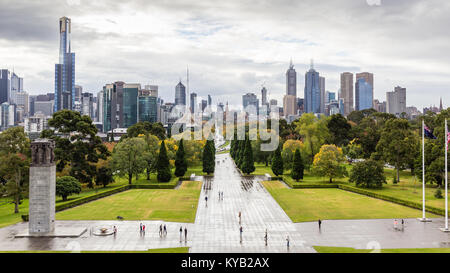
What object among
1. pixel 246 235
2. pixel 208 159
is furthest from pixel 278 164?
pixel 246 235

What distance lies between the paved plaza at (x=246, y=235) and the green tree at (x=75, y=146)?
60.4 feet

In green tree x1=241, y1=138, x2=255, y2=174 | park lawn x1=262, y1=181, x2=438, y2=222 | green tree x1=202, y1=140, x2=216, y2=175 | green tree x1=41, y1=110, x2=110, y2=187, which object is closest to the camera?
park lawn x1=262, y1=181, x2=438, y2=222

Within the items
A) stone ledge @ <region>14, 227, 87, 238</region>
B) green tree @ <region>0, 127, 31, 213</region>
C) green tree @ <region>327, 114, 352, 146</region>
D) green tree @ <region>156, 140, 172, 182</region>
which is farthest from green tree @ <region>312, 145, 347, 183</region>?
green tree @ <region>0, 127, 31, 213</region>

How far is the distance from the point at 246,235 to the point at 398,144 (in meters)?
41.6

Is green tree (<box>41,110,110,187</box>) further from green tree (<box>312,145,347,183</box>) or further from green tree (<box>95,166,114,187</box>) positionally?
green tree (<box>312,145,347,183</box>)

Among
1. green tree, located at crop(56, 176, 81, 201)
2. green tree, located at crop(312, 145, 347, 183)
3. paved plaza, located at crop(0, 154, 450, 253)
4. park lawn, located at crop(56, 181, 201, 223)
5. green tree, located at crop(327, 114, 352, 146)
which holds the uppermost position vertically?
green tree, located at crop(327, 114, 352, 146)

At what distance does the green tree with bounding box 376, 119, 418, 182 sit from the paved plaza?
27.4 meters

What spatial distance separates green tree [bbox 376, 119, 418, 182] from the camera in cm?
6109

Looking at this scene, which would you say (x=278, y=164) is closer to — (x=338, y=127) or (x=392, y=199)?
(x=392, y=199)

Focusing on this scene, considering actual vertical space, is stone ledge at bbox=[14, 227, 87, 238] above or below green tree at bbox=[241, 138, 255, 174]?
below

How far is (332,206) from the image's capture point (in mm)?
42969
